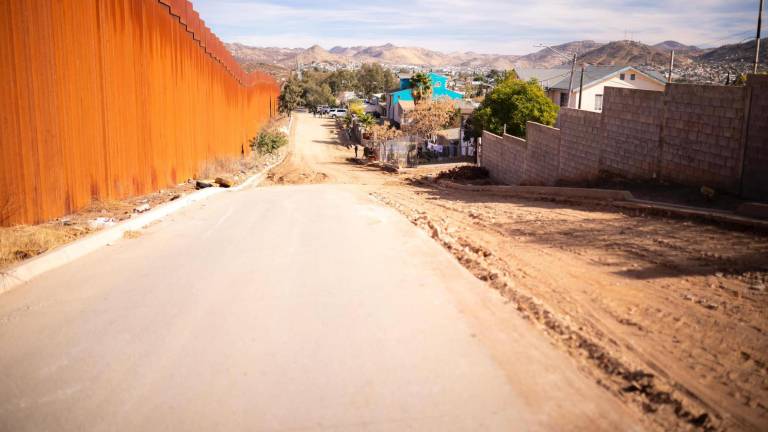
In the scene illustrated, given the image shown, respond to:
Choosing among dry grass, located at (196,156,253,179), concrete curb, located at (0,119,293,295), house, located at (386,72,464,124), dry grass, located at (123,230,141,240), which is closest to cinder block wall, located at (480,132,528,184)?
dry grass, located at (196,156,253,179)

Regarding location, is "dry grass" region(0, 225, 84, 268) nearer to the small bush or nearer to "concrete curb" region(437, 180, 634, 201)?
"concrete curb" region(437, 180, 634, 201)

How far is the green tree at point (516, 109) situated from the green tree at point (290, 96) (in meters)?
62.1

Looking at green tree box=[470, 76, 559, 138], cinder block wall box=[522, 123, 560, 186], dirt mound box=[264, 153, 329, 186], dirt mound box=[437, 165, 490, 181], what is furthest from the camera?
green tree box=[470, 76, 559, 138]

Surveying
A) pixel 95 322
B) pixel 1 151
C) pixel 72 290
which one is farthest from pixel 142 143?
pixel 95 322

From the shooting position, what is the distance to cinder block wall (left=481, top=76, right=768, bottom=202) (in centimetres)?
1226

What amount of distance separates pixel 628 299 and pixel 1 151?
8.51 m

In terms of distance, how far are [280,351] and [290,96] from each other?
10978cm

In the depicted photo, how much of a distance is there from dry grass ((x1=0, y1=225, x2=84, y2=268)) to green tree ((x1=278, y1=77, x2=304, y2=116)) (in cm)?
9372

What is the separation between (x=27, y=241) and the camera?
25.9 ft

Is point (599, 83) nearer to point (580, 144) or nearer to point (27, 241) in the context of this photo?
point (580, 144)

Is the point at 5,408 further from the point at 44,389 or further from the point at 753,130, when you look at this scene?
the point at 753,130

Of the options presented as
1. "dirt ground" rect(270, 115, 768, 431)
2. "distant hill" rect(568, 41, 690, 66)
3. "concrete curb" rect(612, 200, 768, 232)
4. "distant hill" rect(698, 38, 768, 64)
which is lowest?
"dirt ground" rect(270, 115, 768, 431)

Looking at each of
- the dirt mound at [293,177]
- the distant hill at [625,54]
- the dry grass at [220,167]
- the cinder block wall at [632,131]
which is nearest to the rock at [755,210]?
the cinder block wall at [632,131]

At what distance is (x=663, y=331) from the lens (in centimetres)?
548
